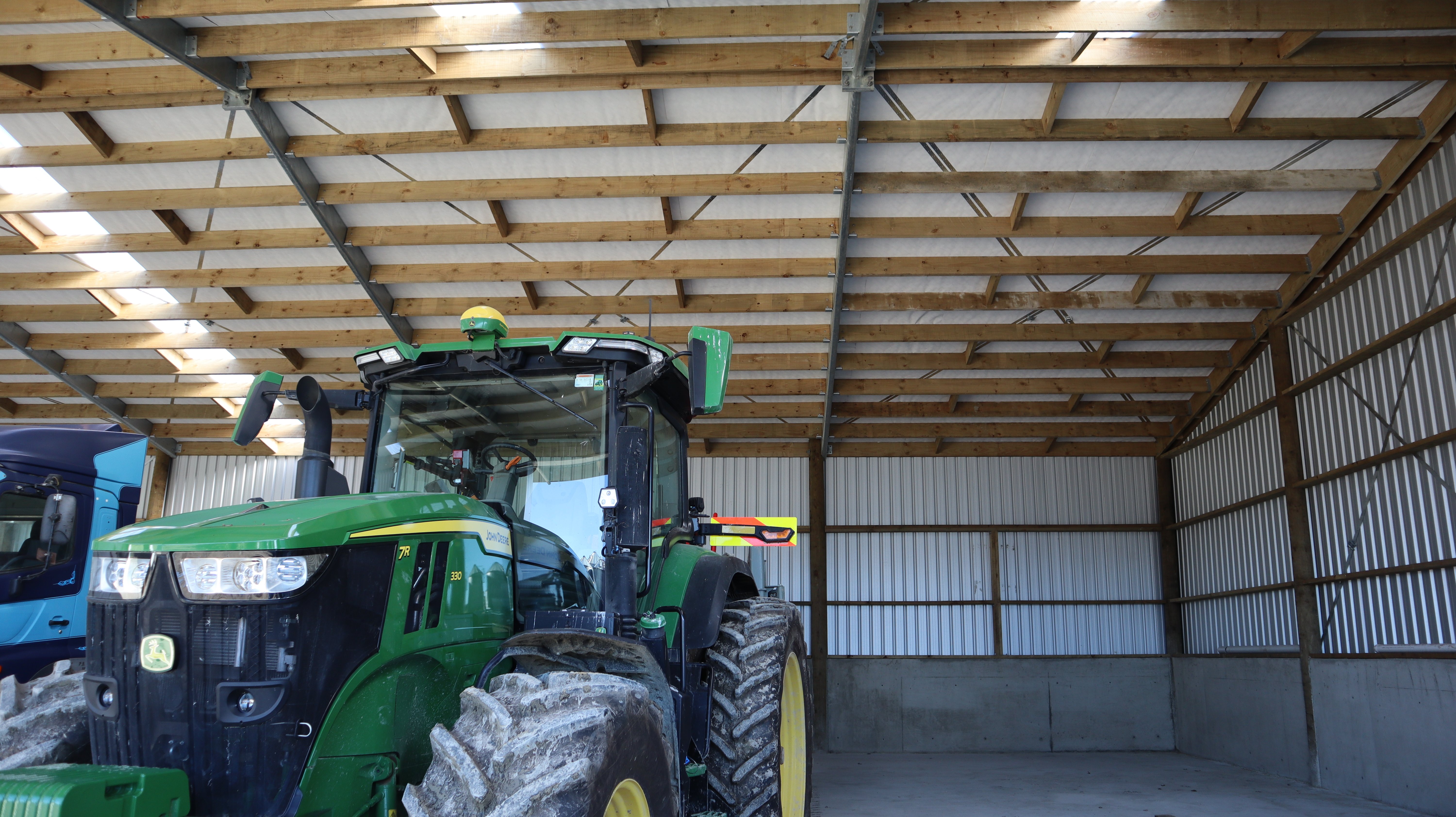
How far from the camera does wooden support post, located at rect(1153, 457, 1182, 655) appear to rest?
16.5m

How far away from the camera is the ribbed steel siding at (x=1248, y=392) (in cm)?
1358

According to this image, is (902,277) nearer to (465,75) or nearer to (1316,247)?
(1316,247)

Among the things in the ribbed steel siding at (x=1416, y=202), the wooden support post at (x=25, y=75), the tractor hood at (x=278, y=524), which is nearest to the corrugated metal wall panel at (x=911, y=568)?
the ribbed steel siding at (x=1416, y=202)

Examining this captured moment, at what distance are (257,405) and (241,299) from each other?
34.1 ft

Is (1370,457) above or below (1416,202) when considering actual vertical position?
below

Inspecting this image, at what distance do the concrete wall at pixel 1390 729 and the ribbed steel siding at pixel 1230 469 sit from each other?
2753mm

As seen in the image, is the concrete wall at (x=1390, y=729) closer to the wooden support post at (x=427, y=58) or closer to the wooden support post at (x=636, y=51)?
the wooden support post at (x=636, y=51)

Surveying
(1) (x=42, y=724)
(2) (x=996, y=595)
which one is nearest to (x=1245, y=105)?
(2) (x=996, y=595)

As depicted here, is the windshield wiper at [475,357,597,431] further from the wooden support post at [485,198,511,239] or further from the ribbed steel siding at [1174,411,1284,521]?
the ribbed steel siding at [1174,411,1284,521]

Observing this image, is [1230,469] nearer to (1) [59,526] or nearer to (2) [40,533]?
(1) [59,526]

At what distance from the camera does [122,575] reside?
2.96 meters

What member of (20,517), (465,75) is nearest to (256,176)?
(465,75)

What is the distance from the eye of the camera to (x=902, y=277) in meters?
12.6

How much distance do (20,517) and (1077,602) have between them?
14874 mm
